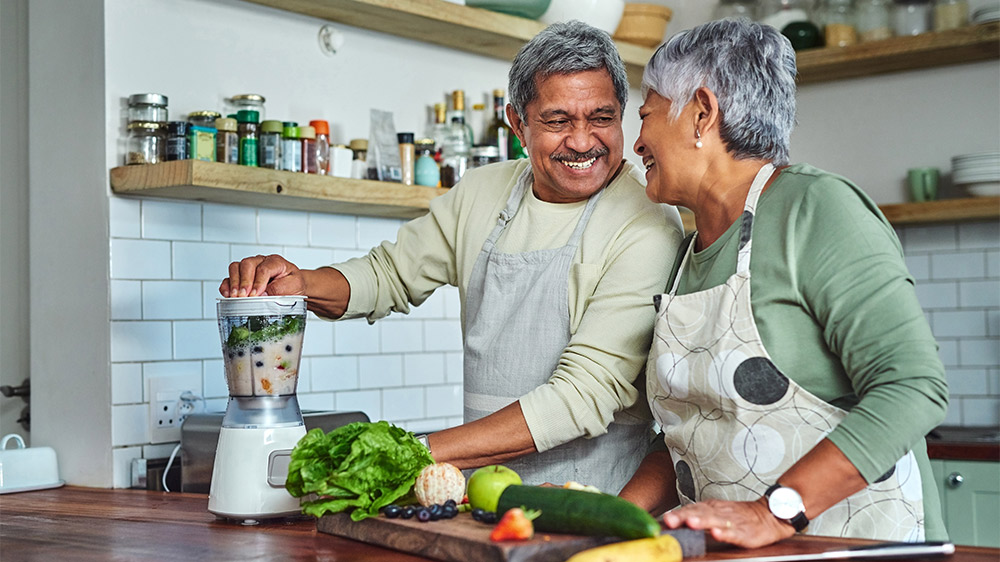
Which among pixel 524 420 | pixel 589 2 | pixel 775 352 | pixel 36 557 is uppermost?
pixel 589 2

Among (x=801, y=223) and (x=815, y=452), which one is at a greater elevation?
(x=801, y=223)

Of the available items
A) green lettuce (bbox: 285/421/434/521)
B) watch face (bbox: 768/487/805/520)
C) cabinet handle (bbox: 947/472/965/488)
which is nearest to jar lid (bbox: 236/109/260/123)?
green lettuce (bbox: 285/421/434/521)

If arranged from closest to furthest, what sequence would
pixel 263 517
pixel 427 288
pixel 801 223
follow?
pixel 801 223
pixel 263 517
pixel 427 288

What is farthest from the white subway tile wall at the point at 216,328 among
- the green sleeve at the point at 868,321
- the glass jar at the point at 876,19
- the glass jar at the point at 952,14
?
the glass jar at the point at 952,14

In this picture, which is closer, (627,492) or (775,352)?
(775,352)

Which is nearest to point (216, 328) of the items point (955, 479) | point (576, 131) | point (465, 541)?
point (576, 131)

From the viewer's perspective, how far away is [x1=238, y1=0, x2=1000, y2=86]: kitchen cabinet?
2.92 m

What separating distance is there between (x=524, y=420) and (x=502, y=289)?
36 centimetres

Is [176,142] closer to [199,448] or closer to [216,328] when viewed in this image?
[216,328]

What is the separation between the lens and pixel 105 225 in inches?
99.3

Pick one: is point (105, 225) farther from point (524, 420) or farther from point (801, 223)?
point (801, 223)

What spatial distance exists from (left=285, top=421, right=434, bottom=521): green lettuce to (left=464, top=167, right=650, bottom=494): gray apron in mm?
442

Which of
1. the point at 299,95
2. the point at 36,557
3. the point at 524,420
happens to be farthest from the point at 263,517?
the point at 299,95

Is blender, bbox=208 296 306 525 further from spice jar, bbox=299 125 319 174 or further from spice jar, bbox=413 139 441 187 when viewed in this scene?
spice jar, bbox=413 139 441 187
